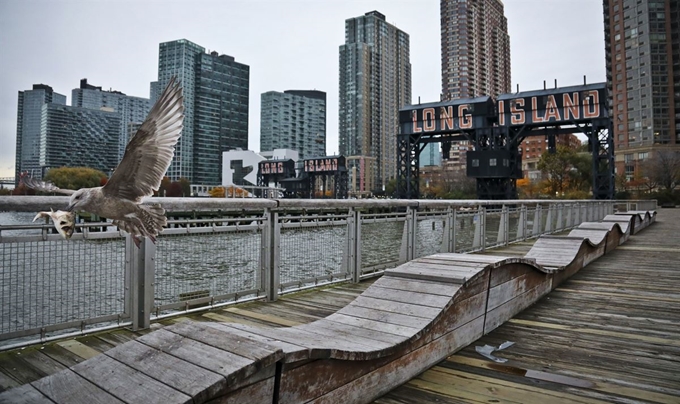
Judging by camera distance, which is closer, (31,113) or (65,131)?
(65,131)

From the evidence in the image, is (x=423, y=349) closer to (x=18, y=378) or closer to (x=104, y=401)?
(x=104, y=401)

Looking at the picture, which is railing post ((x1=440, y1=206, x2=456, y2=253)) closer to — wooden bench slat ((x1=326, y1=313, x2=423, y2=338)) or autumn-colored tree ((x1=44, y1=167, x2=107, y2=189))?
wooden bench slat ((x1=326, y1=313, x2=423, y2=338))

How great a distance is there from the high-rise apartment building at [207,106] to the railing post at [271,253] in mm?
1840

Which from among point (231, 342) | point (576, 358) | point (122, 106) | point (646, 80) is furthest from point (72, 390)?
point (646, 80)

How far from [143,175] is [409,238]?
21.2ft

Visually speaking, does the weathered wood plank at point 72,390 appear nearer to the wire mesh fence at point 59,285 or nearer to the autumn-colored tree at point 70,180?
the autumn-colored tree at point 70,180

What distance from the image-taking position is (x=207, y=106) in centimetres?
2017

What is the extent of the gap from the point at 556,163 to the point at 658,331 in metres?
70.3

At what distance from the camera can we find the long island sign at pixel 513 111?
1647 inches

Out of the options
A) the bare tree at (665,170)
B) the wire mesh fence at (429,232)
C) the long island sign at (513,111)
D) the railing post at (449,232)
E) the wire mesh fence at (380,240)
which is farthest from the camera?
the bare tree at (665,170)

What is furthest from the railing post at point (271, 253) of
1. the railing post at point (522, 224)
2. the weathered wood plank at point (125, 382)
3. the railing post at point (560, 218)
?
the railing post at point (560, 218)

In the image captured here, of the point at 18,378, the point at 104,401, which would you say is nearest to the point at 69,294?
the point at 18,378

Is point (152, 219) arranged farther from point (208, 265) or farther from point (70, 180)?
point (70, 180)

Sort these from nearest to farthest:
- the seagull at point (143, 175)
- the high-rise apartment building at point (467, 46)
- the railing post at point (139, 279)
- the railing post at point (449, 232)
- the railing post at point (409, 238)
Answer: the seagull at point (143, 175), the railing post at point (139, 279), the railing post at point (409, 238), the railing post at point (449, 232), the high-rise apartment building at point (467, 46)
